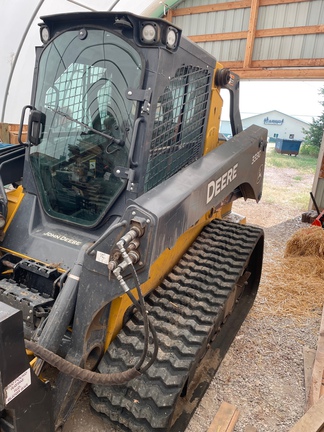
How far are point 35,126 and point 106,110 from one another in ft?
1.90

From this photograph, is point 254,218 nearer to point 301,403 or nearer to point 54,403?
point 301,403

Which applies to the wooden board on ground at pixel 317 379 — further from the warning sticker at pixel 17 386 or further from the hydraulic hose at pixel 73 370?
the warning sticker at pixel 17 386

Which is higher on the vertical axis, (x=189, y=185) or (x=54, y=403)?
(x=189, y=185)

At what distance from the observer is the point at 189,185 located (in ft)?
7.12

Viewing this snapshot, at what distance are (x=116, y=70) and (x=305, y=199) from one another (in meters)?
9.47

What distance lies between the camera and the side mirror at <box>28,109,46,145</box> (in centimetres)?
247

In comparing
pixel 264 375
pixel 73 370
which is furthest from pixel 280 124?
pixel 73 370

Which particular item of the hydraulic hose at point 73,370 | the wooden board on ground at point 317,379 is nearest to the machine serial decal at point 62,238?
the hydraulic hose at point 73,370

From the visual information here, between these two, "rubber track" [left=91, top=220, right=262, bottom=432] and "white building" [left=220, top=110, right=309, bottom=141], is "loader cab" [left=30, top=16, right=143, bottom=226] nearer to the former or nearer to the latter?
"rubber track" [left=91, top=220, right=262, bottom=432]

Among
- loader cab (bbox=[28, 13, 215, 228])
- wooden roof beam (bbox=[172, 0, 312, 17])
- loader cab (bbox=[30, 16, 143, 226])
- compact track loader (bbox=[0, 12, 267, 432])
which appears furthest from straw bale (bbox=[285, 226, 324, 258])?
wooden roof beam (bbox=[172, 0, 312, 17])

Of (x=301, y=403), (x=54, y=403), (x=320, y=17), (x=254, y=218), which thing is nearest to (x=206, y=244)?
(x=301, y=403)

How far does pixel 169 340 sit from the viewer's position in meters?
2.03

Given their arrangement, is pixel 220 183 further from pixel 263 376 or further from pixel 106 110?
pixel 263 376

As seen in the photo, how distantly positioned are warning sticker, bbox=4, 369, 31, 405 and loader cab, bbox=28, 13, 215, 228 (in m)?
1.11
